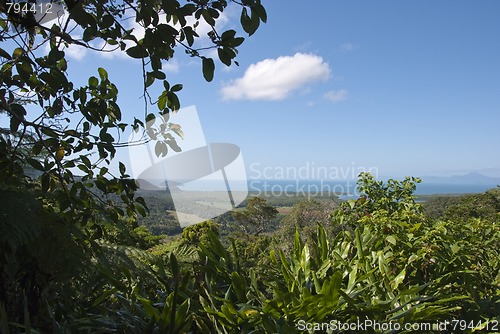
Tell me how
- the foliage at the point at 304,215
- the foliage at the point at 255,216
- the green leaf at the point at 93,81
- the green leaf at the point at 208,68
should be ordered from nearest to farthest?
the green leaf at the point at 208,68, the green leaf at the point at 93,81, the foliage at the point at 304,215, the foliage at the point at 255,216

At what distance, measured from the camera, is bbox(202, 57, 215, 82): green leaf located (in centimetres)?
120

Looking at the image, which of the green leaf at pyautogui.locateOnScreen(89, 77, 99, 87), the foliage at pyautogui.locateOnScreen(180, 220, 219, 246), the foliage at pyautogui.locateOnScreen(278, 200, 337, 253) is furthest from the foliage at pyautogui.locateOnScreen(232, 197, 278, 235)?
the green leaf at pyautogui.locateOnScreen(89, 77, 99, 87)

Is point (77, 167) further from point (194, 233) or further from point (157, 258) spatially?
point (194, 233)

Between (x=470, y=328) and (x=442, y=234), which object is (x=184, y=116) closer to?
(x=442, y=234)

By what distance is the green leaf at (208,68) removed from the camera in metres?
1.20

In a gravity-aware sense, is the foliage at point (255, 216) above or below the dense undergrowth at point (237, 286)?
below

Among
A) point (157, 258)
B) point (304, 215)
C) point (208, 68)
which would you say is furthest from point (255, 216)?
point (208, 68)

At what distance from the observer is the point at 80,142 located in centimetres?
165

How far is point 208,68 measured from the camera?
3.99 ft

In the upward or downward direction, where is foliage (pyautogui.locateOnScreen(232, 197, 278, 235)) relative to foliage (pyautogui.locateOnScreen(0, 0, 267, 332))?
downward

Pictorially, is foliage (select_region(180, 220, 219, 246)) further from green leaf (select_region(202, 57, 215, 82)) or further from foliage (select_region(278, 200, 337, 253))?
green leaf (select_region(202, 57, 215, 82))

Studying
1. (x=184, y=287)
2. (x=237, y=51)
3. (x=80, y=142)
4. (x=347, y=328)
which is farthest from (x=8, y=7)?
(x=347, y=328)

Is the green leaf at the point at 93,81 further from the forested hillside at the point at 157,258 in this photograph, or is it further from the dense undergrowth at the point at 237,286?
the dense undergrowth at the point at 237,286

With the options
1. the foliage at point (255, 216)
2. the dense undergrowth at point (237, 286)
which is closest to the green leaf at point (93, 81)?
the dense undergrowth at point (237, 286)
